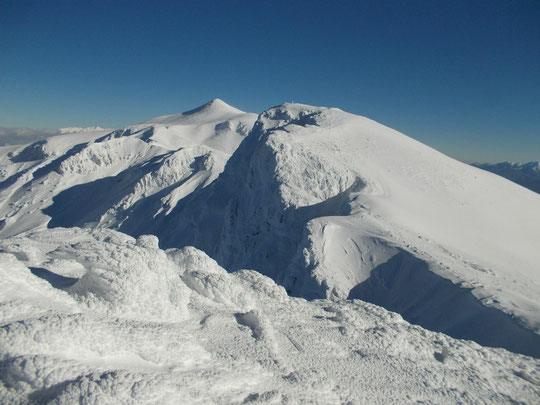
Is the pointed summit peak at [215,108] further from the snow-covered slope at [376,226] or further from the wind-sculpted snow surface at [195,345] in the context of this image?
the wind-sculpted snow surface at [195,345]

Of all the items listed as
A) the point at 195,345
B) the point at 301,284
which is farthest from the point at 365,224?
the point at 195,345

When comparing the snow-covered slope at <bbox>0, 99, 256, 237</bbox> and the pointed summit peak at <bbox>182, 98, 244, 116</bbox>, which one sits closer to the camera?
the snow-covered slope at <bbox>0, 99, 256, 237</bbox>

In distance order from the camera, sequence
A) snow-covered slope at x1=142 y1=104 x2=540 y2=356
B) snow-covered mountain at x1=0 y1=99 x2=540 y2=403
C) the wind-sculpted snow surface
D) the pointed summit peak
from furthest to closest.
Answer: the pointed summit peak
snow-covered slope at x1=142 y1=104 x2=540 y2=356
snow-covered mountain at x1=0 y1=99 x2=540 y2=403
the wind-sculpted snow surface

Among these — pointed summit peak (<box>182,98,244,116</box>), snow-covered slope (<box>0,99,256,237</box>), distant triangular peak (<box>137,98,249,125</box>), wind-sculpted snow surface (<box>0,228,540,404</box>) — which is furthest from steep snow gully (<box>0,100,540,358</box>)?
pointed summit peak (<box>182,98,244,116</box>)

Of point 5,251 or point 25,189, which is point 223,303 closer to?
point 5,251

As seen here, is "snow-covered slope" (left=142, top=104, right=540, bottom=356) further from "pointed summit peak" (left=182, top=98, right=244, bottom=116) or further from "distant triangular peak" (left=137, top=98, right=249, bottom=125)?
"pointed summit peak" (left=182, top=98, right=244, bottom=116)

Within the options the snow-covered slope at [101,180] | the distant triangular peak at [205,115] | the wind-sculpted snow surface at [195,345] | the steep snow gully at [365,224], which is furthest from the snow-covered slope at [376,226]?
the distant triangular peak at [205,115]

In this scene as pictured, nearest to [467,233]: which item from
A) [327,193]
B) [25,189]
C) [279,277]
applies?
[327,193]

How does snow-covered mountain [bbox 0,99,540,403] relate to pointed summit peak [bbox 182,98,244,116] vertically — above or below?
below
